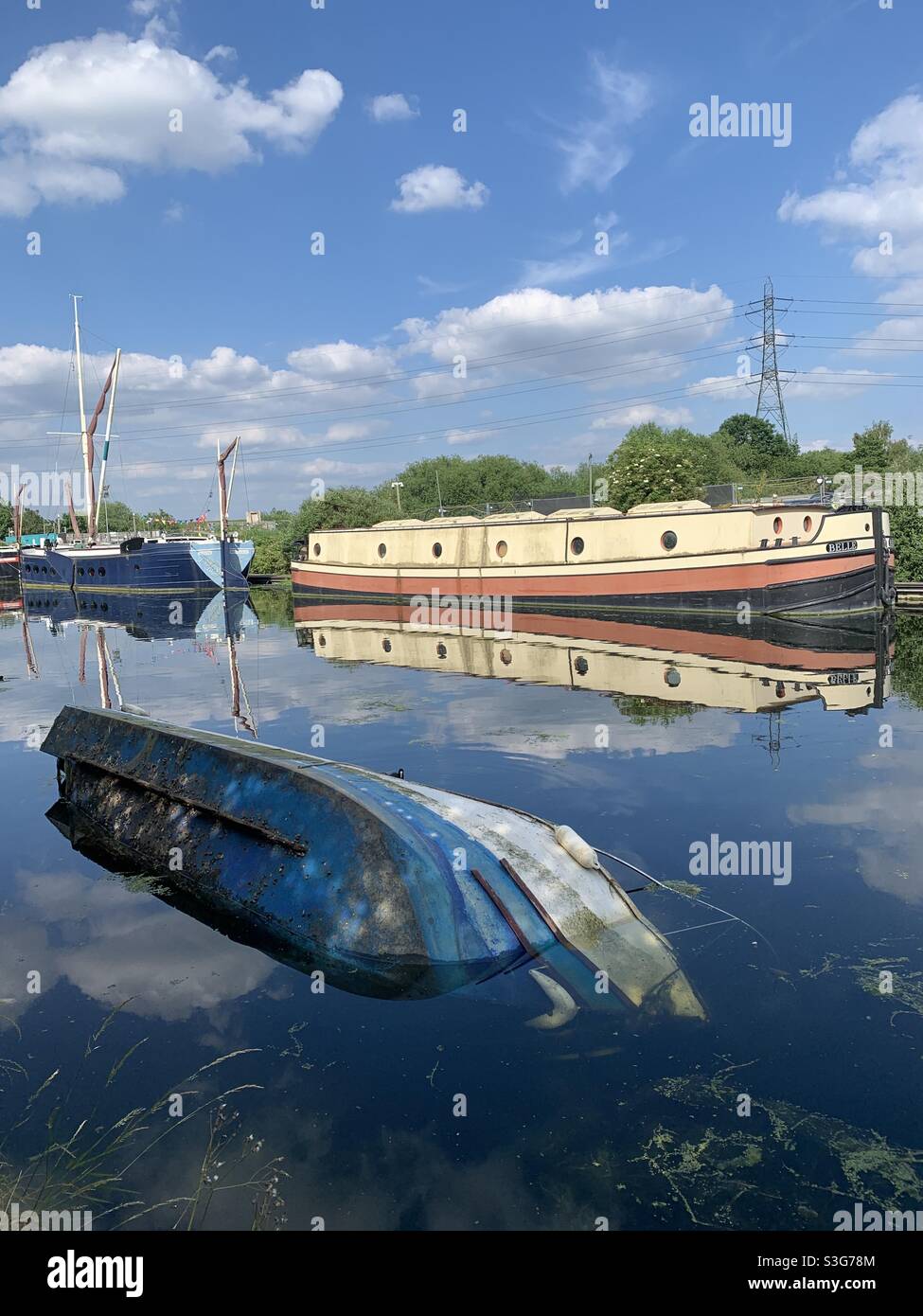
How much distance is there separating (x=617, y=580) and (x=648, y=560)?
57.0 inches

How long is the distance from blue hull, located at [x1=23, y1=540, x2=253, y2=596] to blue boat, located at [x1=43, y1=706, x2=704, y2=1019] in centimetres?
4225

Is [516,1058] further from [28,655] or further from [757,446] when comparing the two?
[757,446]

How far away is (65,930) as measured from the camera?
7168mm

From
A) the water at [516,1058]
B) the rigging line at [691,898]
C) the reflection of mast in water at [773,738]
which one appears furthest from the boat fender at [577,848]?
the reflection of mast in water at [773,738]

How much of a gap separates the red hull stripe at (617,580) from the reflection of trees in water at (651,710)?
14359mm

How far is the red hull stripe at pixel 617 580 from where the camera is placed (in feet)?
91.4

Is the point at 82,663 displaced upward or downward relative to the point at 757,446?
downward

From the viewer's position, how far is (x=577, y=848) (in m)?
6.85

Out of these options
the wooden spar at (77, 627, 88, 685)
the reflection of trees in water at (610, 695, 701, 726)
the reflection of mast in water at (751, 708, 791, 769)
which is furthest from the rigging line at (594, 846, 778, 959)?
the wooden spar at (77, 627, 88, 685)

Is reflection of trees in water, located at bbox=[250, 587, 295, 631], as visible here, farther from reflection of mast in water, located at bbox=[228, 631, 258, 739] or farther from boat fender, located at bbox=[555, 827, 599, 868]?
boat fender, located at bbox=[555, 827, 599, 868]

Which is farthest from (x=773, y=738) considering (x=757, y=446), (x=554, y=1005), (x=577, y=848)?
(x=757, y=446)

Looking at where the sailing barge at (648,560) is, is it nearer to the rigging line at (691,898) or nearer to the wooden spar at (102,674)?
the wooden spar at (102,674)
